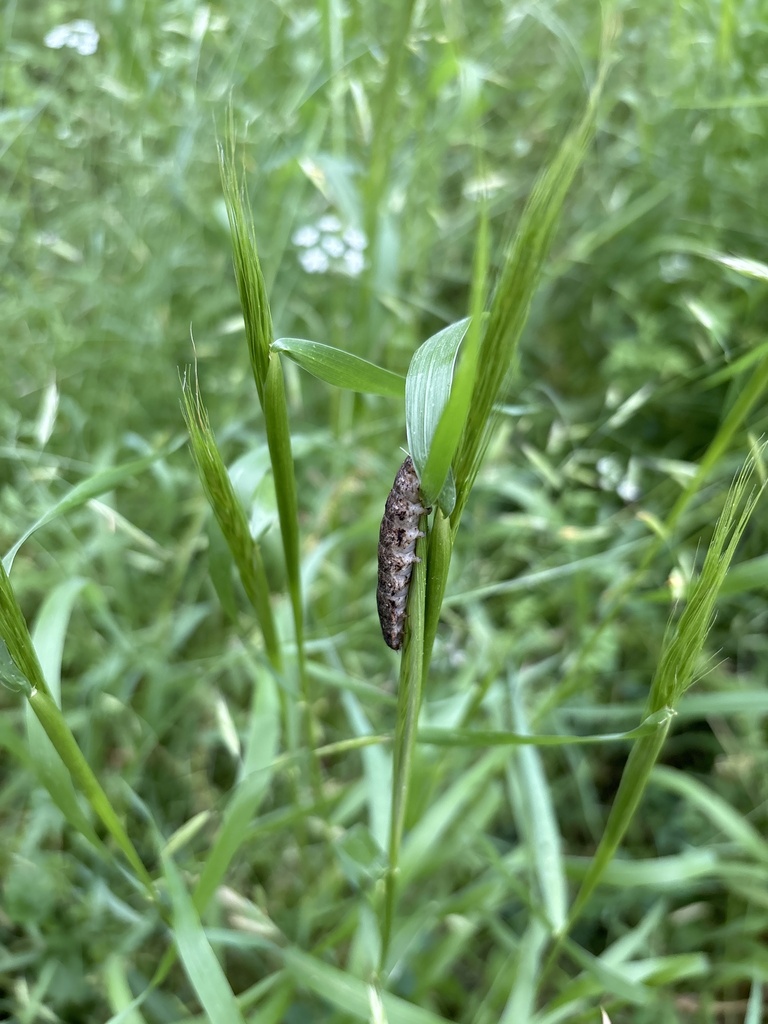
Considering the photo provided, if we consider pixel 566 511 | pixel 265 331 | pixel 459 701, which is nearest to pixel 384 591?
pixel 265 331

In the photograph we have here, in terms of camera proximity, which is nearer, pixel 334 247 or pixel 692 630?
pixel 692 630

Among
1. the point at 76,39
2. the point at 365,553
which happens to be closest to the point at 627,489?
the point at 365,553

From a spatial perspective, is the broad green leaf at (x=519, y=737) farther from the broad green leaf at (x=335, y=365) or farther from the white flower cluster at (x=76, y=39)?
the white flower cluster at (x=76, y=39)

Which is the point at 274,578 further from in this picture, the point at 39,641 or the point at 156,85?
the point at 156,85

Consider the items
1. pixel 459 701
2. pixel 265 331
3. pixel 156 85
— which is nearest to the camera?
pixel 265 331

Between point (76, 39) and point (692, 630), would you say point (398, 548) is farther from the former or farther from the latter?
point (76, 39)

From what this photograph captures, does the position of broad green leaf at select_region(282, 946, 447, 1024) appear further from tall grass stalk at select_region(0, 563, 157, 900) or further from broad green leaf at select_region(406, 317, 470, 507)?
broad green leaf at select_region(406, 317, 470, 507)

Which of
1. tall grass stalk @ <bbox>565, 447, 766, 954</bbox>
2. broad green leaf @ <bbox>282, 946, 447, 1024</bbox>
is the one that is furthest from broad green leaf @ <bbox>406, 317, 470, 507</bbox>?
broad green leaf @ <bbox>282, 946, 447, 1024</bbox>

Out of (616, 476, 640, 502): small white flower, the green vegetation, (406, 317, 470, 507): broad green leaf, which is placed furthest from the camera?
(616, 476, 640, 502): small white flower
